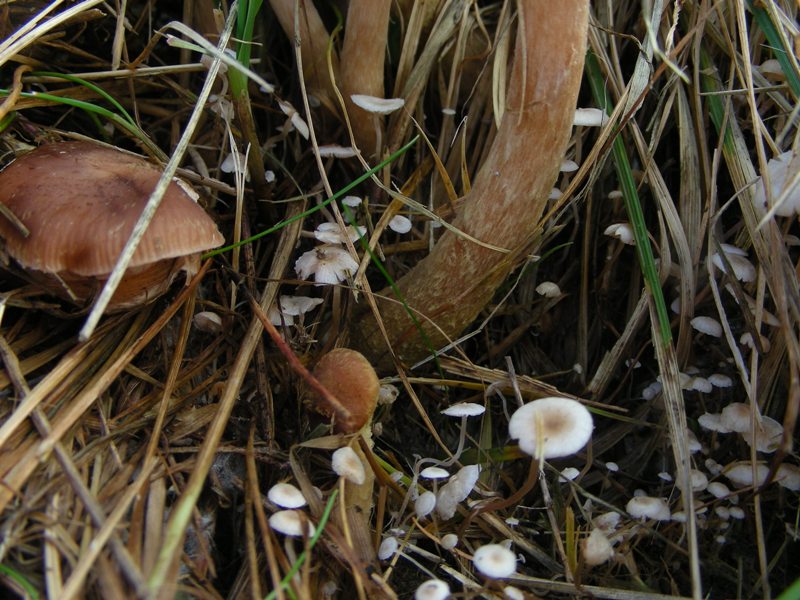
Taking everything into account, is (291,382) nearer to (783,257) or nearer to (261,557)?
(261,557)

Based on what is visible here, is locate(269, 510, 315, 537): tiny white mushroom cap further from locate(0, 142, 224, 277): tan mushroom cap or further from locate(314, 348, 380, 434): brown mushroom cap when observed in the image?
locate(0, 142, 224, 277): tan mushroom cap

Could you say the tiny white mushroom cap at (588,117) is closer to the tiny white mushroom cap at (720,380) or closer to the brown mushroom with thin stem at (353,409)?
the tiny white mushroom cap at (720,380)

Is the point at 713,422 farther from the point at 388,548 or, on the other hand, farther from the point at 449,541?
the point at 388,548

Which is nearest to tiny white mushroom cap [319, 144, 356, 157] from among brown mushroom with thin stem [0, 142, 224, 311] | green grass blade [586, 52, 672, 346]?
brown mushroom with thin stem [0, 142, 224, 311]

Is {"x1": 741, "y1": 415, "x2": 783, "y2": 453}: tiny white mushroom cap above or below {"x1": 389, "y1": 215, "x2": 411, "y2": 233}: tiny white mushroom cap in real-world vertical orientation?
below

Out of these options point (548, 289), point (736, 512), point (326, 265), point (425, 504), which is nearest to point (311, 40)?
point (326, 265)

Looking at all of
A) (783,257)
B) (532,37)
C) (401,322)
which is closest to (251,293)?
(401,322)
